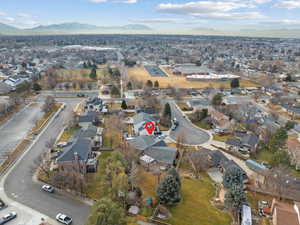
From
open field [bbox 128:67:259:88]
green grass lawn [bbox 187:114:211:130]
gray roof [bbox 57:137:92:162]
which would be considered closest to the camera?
gray roof [bbox 57:137:92:162]

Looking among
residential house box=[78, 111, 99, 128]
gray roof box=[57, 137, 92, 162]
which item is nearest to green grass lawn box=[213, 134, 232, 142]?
gray roof box=[57, 137, 92, 162]

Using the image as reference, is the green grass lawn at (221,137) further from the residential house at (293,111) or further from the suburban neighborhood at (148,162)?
the residential house at (293,111)

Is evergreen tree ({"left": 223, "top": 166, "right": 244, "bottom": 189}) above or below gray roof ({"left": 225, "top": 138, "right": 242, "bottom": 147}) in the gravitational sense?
above

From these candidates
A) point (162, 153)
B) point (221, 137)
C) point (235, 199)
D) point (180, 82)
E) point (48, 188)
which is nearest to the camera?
point (235, 199)

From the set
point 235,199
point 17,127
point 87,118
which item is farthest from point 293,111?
point 17,127

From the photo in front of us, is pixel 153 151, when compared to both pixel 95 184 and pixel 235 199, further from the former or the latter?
pixel 235 199

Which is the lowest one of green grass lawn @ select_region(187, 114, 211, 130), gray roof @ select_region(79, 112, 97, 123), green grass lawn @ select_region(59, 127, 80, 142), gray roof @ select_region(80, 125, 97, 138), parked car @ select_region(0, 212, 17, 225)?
parked car @ select_region(0, 212, 17, 225)

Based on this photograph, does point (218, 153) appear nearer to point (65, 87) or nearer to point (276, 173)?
point (276, 173)

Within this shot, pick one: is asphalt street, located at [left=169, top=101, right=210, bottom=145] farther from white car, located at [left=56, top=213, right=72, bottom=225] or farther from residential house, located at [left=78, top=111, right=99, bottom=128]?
white car, located at [left=56, top=213, right=72, bottom=225]
